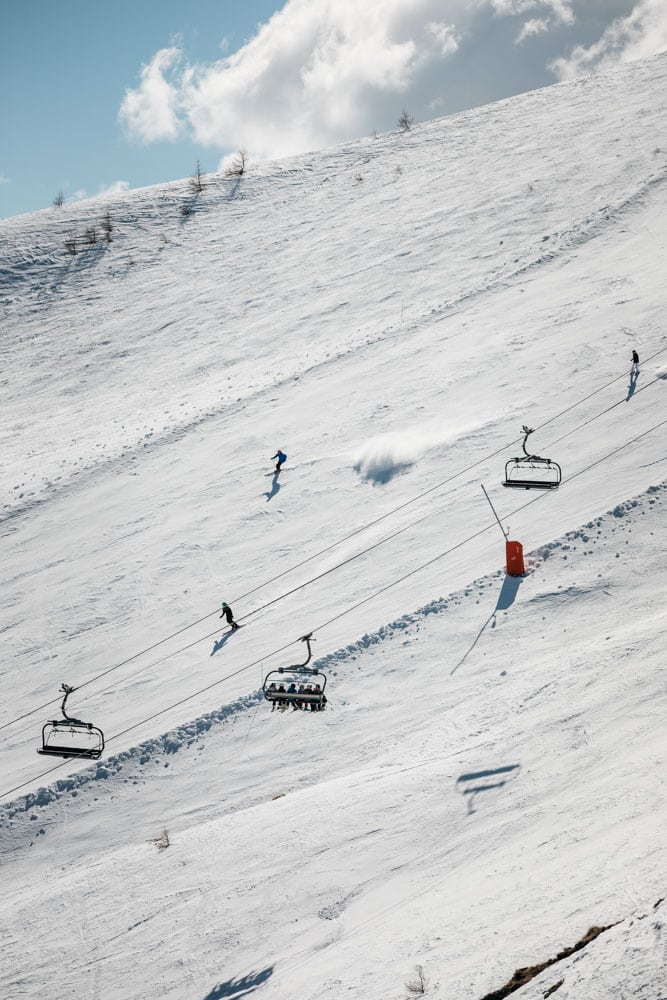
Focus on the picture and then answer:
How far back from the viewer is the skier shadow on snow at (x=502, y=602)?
2078cm

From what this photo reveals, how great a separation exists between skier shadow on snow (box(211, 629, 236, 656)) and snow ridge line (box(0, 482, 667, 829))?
83.6 inches

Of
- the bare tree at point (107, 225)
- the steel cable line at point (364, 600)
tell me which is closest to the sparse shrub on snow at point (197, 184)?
the bare tree at point (107, 225)

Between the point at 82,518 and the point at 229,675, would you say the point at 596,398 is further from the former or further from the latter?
the point at 82,518

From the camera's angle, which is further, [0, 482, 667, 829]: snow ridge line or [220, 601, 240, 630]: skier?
[220, 601, 240, 630]: skier

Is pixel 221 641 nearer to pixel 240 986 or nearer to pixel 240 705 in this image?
pixel 240 705

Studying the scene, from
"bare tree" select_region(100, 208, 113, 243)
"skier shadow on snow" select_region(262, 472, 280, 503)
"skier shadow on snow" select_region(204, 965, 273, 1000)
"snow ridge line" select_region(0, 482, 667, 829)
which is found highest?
"bare tree" select_region(100, 208, 113, 243)

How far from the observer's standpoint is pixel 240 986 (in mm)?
14641

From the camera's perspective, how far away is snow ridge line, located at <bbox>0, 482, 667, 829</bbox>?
784 inches

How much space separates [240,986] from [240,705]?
7037mm

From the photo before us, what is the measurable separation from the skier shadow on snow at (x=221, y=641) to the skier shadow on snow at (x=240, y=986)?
898cm

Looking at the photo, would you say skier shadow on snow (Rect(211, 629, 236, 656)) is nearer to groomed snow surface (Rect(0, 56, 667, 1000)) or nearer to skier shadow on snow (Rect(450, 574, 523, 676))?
groomed snow surface (Rect(0, 56, 667, 1000))

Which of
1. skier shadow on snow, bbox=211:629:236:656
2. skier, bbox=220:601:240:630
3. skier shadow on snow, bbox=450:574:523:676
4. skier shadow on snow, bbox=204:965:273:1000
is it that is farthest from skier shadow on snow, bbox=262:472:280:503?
skier shadow on snow, bbox=204:965:273:1000

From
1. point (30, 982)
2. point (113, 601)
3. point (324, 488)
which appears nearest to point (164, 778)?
point (30, 982)

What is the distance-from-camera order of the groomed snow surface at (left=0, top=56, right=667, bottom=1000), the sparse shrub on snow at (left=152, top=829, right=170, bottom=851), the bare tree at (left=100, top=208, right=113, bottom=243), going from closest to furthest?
the groomed snow surface at (left=0, top=56, right=667, bottom=1000) < the sparse shrub on snow at (left=152, top=829, right=170, bottom=851) < the bare tree at (left=100, top=208, right=113, bottom=243)
